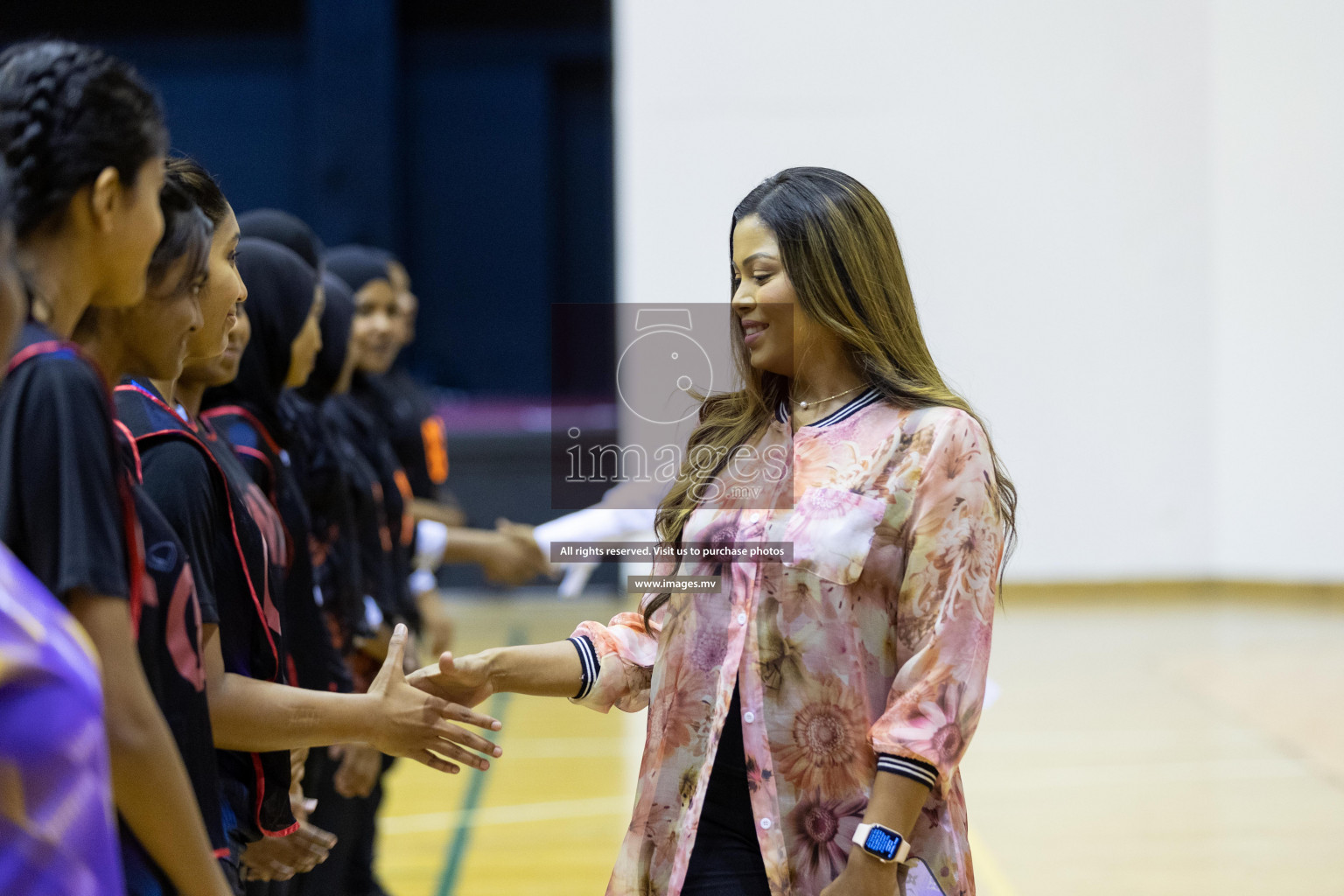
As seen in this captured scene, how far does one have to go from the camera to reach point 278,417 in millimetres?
2613

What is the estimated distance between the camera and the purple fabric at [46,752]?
847 mm

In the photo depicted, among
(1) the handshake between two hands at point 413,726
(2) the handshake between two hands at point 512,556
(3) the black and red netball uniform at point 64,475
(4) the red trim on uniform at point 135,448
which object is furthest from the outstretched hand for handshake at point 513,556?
(3) the black and red netball uniform at point 64,475

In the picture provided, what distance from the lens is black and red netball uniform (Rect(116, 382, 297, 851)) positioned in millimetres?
1563

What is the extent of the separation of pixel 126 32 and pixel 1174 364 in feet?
28.7

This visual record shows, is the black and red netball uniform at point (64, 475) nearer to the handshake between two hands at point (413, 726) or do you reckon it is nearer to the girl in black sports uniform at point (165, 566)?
the girl in black sports uniform at point (165, 566)

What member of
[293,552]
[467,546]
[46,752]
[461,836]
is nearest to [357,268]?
[467,546]

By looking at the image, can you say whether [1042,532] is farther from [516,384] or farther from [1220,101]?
[516,384]

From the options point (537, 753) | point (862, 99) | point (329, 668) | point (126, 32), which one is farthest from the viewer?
point (126, 32)

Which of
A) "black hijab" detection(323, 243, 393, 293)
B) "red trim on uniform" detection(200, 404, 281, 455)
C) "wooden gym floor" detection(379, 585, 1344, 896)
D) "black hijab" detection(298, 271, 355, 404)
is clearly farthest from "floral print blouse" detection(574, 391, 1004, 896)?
"black hijab" detection(323, 243, 393, 293)

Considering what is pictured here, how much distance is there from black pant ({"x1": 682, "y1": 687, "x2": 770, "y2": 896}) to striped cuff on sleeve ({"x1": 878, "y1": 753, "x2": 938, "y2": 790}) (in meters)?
0.21

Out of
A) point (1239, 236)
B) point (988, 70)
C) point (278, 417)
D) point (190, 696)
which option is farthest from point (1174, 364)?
point (190, 696)

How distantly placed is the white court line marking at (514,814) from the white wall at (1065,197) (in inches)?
177

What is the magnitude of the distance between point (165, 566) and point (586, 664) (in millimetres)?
640

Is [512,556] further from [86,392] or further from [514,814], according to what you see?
[86,392]
